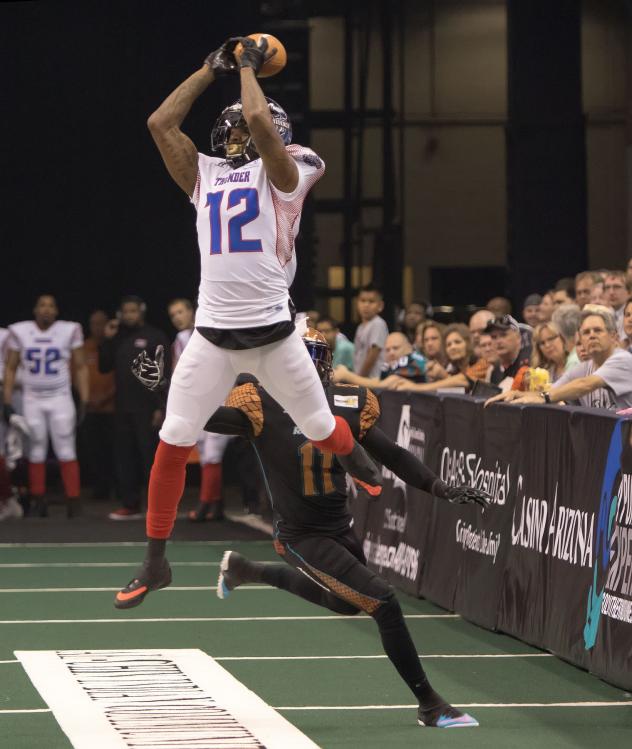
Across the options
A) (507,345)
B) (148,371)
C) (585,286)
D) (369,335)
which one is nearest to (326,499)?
(148,371)

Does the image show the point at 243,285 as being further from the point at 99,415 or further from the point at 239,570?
the point at 99,415

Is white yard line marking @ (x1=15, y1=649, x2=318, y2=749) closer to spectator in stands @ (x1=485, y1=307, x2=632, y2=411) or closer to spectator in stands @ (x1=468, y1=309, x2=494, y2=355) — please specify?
spectator in stands @ (x1=485, y1=307, x2=632, y2=411)

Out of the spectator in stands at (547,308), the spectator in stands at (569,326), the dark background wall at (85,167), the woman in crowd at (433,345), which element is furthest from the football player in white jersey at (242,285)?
the dark background wall at (85,167)

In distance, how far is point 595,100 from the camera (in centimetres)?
2094

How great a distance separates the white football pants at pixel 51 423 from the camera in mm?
17047

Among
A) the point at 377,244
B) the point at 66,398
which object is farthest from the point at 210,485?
the point at 377,244

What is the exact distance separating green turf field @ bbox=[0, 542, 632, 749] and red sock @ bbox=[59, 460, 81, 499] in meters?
3.85

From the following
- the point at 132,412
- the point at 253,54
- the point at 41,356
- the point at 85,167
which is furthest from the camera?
the point at 85,167

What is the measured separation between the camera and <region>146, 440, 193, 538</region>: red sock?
6961mm

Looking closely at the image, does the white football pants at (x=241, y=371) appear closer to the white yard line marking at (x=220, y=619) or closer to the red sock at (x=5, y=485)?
the white yard line marking at (x=220, y=619)

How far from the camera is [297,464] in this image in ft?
24.7

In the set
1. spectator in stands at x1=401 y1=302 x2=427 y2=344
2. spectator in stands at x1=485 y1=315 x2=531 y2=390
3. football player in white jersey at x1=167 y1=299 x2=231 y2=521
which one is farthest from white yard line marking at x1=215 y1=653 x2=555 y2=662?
spectator in stands at x1=401 y1=302 x2=427 y2=344

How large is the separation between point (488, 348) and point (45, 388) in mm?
6210

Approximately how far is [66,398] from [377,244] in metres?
5.48
